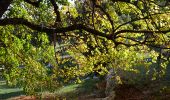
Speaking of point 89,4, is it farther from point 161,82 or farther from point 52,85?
point 161,82

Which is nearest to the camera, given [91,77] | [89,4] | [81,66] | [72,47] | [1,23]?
[1,23]

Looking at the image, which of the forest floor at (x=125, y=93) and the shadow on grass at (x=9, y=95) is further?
the shadow on grass at (x=9, y=95)

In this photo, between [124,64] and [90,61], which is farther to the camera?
[124,64]

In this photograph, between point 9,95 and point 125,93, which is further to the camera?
point 9,95

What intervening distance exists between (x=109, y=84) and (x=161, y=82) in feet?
14.3

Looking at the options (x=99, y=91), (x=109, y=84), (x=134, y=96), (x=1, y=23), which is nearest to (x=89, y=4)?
(x=1, y=23)

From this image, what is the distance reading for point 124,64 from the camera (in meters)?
18.2

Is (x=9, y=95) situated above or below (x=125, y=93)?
below

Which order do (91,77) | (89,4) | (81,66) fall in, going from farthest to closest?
(91,77) < (81,66) < (89,4)

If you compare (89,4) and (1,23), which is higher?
(89,4)

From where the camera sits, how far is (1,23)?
11.2 metres

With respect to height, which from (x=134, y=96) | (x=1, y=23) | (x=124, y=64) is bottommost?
(x=134, y=96)

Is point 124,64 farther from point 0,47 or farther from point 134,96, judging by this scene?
point 134,96

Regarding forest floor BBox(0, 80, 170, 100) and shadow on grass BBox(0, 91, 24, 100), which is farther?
shadow on grass BBox(0, 91, 24, 100)
